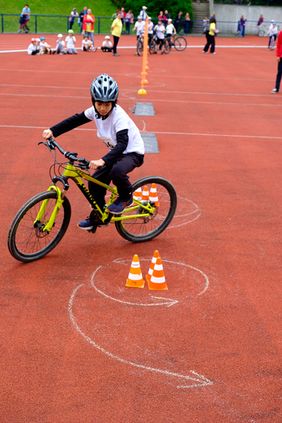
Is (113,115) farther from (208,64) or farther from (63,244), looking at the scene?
(208,64)

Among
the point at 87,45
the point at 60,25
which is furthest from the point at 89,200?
the point at 60,25


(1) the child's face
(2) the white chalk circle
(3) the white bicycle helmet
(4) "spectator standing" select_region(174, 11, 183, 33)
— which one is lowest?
(4) "spectator standing" select_region(174, 11, 183, 33)

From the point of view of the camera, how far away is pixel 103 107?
5.87 m

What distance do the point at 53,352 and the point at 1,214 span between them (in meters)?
3.28

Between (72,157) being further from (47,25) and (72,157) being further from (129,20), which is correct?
(47,25)

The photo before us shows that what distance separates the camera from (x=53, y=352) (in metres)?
4.52

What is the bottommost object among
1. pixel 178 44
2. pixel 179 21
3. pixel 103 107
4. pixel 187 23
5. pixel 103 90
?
pixel 178 44

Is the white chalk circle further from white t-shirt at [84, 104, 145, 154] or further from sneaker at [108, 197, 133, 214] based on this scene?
white t-shirt at [84, 104, 145, 154]

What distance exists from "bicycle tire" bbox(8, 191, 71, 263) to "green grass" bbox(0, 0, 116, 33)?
126ft

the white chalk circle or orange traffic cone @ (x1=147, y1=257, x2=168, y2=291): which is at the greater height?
orange traffic cone @ (x1=147, y1=257, x2=168, y2=291)

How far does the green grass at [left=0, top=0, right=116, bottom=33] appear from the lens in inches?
1763

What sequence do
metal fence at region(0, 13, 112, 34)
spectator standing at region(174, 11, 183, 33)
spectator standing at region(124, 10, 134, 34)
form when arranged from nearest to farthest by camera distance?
metal fence at region(0, 13, 112, 34) < spectator standing at region(124, 10, 134, 34) < spectator standing at region(174, 11, 183, 33)

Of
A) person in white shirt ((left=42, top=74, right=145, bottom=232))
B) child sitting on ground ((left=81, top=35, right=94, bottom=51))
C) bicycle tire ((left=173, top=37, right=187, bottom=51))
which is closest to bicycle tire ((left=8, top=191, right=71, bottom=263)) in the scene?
person in white shirt ((left=42, top=74, right=145, bottom=232))

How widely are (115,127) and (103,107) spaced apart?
27cm
